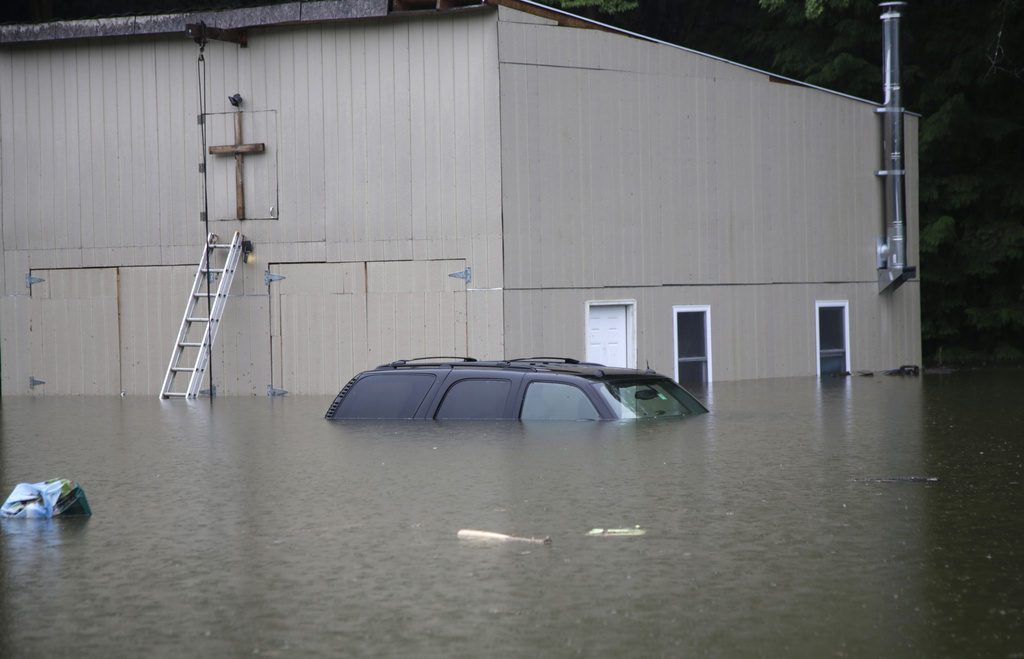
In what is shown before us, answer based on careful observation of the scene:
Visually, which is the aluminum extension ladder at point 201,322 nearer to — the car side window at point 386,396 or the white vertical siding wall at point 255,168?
the white vertical siding wall at point 255,168

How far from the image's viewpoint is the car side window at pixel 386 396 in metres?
14.1

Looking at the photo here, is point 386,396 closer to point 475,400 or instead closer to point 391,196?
point 475,400

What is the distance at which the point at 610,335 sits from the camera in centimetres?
2319

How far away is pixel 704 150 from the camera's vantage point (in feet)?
79.7

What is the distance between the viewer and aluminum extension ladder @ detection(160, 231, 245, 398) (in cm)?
2247

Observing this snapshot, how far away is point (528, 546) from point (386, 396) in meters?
6.96

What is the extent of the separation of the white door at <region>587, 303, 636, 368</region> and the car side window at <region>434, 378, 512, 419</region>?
923 centimetres

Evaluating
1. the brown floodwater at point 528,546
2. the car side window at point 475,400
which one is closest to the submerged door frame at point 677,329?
the brown floodwater at point 528,546

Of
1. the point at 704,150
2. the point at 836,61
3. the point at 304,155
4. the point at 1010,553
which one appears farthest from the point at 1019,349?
the point at 1010,553

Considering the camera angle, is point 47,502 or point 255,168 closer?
point 47,502

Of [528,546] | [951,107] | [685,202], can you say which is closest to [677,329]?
[685,202]

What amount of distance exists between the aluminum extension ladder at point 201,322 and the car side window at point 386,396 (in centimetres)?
835

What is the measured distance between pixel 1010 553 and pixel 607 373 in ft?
22.1

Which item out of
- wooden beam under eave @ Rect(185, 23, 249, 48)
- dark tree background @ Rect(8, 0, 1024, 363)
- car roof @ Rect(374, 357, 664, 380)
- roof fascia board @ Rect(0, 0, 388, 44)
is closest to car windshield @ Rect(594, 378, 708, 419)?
car roof @ Rect(374, 357, 664, 380)
